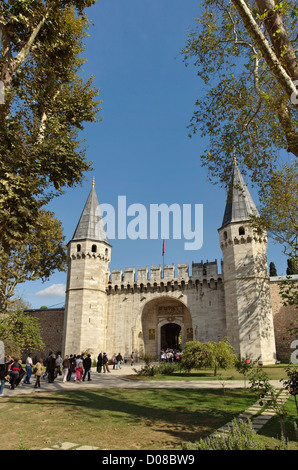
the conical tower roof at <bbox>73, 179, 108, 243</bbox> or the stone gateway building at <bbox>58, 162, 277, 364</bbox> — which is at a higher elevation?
the conical tower roof at <bbox>73, 179, 108, 243</bbox>

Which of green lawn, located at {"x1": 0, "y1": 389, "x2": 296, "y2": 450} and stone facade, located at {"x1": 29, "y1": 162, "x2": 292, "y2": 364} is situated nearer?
green lawn, located at {"x1": 0, "y1": 389, "x2": 296, "y2": 450}

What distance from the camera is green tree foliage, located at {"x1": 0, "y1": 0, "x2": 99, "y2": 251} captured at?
7230mm

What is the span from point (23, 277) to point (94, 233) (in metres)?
6.97

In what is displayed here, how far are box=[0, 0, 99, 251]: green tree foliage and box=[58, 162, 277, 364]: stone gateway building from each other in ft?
45.5

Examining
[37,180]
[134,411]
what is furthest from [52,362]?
[37,180]

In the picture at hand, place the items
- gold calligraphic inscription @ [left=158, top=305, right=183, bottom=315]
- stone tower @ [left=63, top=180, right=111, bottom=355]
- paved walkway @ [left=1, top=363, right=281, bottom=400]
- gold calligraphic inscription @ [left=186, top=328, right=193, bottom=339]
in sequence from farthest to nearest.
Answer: gold calligraphic inscription @ [left=158, top=305, right=183, bottom=315]
gold calligraphic inscription @ [left=186, top=328, right=193, bottom=339]
stone tower @ [left=63, top=180, right=111, bottom=355]
paved walkway @ [left=1, top=363, right=281, bottom=400]

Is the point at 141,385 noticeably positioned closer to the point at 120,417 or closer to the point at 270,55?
the point at 120,417

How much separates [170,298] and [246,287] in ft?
24.2

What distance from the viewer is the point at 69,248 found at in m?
27.5

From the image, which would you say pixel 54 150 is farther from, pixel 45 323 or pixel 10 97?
pixel 45 323

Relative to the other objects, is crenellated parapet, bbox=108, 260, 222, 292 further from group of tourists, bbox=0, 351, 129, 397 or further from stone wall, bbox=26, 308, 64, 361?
group of tourists, bbox=0, 351, 129, 397

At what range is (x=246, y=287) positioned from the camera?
2253 centimetres

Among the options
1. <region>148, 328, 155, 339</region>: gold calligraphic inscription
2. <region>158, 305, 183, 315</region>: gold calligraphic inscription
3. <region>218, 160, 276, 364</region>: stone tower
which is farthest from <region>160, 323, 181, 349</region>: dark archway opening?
<region>218, 160, 276, 364</region>: stone tower

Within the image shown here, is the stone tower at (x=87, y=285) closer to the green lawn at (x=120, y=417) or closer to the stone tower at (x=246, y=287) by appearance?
the stone tower at (x=246, y=287)
